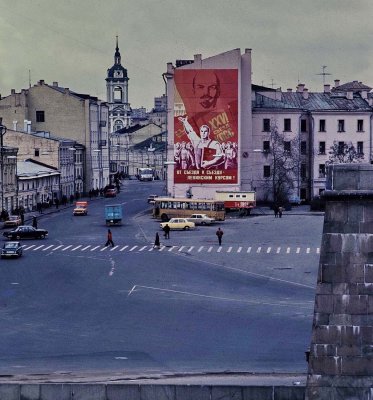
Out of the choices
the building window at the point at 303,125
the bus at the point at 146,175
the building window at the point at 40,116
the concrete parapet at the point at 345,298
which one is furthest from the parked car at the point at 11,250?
the bus at the point at 146,175

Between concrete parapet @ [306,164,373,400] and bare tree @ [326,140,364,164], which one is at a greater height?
bare tree @ [326,140,364,164]

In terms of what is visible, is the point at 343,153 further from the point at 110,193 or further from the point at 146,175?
the point at 146,175

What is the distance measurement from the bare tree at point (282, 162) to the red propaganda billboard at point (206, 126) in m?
6.38

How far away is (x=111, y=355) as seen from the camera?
1318 inches

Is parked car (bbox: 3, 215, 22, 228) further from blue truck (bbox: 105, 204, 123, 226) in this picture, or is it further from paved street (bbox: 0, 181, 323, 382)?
blue truck (bbox: 105, 204, 123, 226)

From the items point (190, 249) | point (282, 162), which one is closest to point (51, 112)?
point (282, 162)

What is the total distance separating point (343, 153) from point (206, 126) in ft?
48.4

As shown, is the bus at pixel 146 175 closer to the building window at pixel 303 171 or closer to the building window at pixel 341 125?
the building window at pixel 303 171

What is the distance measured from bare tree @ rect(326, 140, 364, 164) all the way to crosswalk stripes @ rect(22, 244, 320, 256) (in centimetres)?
3845

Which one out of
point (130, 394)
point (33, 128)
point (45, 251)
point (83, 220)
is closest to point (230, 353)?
point (130, 394)

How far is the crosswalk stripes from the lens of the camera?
6106 centimetres

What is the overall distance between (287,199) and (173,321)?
196 feet

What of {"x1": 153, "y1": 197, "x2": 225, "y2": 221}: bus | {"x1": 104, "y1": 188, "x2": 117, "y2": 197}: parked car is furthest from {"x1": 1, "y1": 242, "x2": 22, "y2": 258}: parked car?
{"x1": 104, "y1": 188, "x2": 117, "y2": 197}: parked car

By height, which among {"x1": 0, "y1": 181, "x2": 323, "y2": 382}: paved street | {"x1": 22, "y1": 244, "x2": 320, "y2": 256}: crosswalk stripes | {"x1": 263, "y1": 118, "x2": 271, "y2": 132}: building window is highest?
{"x1": 263, "y1": 118, "x2": 271, "y2": 132}: building window
